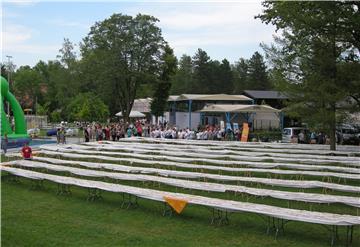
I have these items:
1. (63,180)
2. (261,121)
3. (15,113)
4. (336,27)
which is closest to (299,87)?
(336,27)

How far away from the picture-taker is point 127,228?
9.59 m

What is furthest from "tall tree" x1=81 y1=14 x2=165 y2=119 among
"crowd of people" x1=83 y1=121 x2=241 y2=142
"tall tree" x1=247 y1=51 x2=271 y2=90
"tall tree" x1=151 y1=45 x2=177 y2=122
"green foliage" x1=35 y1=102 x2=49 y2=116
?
"tall tree" x1=247 y1=51 x2=271 y2=90

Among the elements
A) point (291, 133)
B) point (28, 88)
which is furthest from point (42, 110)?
point (291, 133)

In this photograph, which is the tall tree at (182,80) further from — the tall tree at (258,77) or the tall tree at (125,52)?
the tall tree at (125,52)

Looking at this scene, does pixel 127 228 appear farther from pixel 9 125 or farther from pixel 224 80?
pixel 224 80

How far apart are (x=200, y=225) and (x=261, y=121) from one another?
34.8 m

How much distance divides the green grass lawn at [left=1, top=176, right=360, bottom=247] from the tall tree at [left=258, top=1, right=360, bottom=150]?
9.63m

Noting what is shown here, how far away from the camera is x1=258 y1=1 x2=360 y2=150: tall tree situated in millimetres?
18484

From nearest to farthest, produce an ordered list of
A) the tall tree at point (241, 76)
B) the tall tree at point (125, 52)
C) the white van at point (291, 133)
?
the white van at point (291, 133)
the tall tree at point (125, 52)
the tall tree at point (241, 76)

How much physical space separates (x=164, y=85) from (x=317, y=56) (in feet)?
108

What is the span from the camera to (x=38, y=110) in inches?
2544

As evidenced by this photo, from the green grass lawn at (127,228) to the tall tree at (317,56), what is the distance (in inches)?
379

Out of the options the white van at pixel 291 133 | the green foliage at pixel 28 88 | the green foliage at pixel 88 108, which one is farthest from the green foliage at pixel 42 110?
the white van at pixel 291 133

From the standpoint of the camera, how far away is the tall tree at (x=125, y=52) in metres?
47.2
